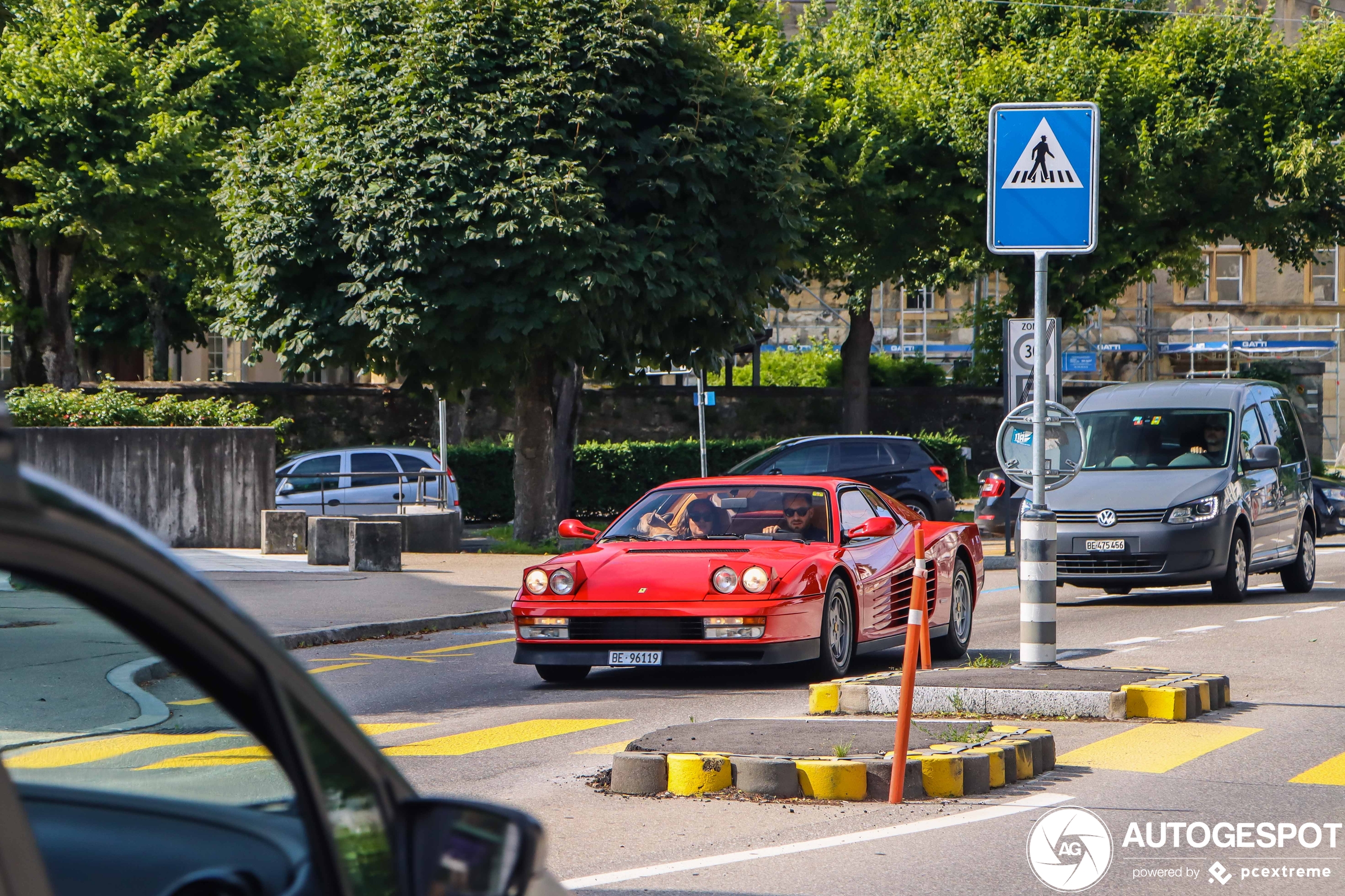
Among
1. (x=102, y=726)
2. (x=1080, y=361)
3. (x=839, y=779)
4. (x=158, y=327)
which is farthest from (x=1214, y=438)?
(x=158, y=327)

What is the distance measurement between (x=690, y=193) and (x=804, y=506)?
492 inches

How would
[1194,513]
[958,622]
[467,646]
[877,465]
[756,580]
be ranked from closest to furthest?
[756,580], [958,622], [467,646], [1194,513], [877,465]

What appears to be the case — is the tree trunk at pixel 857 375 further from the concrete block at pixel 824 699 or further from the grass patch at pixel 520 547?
the concrete block at pixel 824 699

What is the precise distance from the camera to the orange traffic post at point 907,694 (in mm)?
6898

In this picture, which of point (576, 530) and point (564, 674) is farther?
point (576, 530)

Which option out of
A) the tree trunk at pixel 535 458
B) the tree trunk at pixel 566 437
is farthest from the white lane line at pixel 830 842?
the tree trunk at pixel 566 437

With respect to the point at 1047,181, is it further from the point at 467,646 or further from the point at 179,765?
the point at 179,765

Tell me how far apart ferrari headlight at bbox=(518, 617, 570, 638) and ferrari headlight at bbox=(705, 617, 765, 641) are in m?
0.99

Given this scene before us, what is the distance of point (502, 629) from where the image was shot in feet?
52.0

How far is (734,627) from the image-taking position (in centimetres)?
1063

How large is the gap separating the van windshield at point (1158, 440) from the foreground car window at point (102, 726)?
1668 cm

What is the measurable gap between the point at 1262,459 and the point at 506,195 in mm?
10415

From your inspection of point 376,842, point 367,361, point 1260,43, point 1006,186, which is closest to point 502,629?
point 1006,186

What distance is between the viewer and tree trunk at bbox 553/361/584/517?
2952 centimetres
